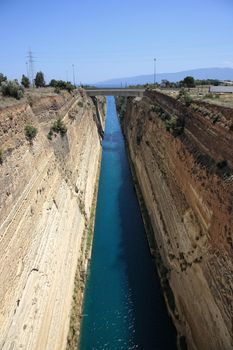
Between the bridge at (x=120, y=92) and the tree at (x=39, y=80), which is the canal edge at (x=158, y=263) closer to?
the bridge at (x=120, y=92)

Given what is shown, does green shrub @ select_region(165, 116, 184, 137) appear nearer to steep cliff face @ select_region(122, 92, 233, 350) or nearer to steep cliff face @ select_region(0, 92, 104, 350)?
steep cliff face @ select_region(122, 92, 233, 350)

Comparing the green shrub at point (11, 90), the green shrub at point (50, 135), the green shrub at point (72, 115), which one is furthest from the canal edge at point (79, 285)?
the green shrub at point (11, 90)

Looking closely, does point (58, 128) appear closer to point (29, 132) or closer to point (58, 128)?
point (58, 128)

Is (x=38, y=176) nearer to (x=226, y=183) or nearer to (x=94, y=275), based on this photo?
(x=94, y=275)

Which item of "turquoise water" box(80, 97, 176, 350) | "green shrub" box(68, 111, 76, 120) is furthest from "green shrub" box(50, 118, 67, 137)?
"turquoise water" box(80, 97, 176, 350)

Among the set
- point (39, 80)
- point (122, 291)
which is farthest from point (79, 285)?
point (39, 80)
